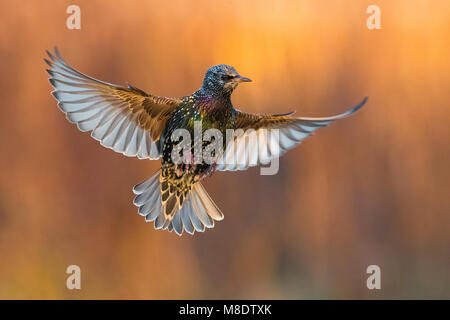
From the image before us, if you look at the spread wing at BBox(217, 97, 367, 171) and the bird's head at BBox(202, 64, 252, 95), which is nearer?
the bird's head at BBox(202, 64, 252, 95)

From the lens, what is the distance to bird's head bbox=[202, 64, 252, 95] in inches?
44.2

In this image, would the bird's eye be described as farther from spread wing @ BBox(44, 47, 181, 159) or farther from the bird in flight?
spread wing @ BBox(44, 47, 181, 159)

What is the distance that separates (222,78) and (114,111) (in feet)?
1.14

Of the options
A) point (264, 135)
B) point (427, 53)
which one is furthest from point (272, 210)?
point (264, 135)

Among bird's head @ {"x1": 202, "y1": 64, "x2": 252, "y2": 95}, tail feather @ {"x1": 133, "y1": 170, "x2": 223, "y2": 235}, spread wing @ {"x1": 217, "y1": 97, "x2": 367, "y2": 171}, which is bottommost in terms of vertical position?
tail feather @ {"x1": 133, "y1": 170, "x2": 223, "y2": 235}

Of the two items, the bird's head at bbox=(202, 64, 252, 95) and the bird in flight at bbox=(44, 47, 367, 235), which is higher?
the bird's head at bbox=(202, 64, 252, 95)

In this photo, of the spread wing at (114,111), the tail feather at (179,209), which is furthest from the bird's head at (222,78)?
the tail feather at (179,209)

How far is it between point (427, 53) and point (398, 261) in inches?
43.2

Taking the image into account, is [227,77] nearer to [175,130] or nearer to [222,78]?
[222,78]

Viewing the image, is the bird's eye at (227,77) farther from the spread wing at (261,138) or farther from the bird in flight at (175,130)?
the spread wing at (261,138)

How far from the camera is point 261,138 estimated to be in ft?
4.79

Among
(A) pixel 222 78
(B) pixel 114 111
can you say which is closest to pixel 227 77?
(A) pixel 222 78

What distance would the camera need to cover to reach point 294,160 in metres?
3.15

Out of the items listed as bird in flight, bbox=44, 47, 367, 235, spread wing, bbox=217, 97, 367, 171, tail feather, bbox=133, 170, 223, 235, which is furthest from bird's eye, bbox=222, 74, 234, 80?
tail feather, bbox=133, 170, 223, 235
